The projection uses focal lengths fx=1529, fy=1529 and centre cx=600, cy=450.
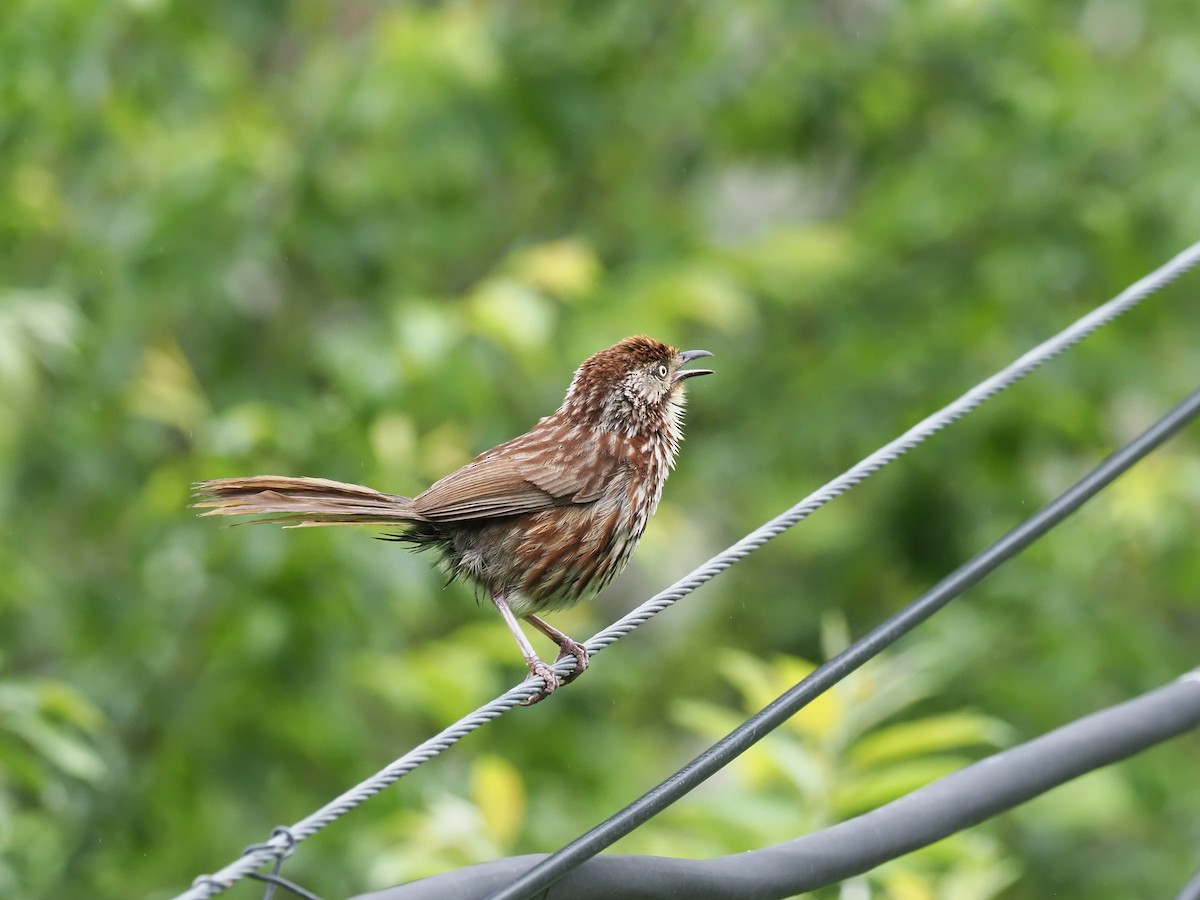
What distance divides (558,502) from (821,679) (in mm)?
1101

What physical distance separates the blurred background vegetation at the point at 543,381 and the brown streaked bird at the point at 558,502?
598 mm

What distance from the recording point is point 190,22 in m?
5.33

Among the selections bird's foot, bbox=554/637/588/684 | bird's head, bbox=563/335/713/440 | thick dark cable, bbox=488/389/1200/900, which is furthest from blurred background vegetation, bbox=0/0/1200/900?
thick dark cable, bbox=488/389/1200/900

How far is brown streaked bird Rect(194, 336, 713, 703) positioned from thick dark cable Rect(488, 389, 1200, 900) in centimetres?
83

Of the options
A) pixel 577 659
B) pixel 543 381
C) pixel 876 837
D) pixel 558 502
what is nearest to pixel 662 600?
pixel 876 837

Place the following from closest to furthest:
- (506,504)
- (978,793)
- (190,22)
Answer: (978,793), (506,504), (190,22)

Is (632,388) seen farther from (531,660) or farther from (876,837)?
(876,837)

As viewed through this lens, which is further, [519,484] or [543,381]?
[543,381]

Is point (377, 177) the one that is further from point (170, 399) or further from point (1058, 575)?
point (1058, 575)

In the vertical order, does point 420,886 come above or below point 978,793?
below

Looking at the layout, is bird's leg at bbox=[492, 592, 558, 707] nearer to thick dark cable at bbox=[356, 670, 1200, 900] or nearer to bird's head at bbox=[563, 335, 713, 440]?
bird's head at bbox=[563, 335, 713, 440]

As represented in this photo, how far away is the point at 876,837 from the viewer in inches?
99.9

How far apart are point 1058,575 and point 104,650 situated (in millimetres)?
3540

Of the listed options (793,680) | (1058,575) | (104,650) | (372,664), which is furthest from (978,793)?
(1058,575)
